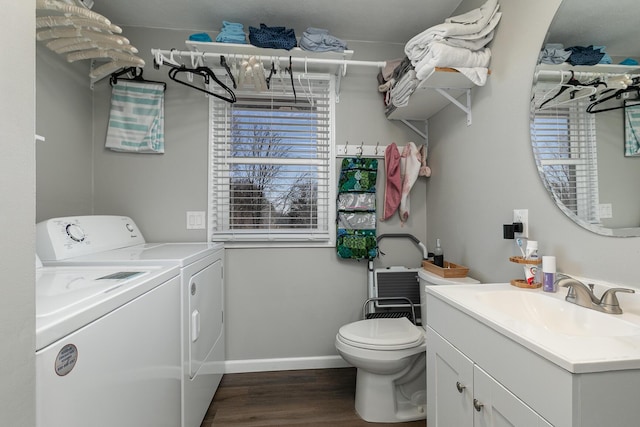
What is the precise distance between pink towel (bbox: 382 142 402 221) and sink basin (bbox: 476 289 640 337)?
1116 millimetres

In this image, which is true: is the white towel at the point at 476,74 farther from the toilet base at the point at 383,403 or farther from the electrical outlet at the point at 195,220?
the electrical outlet at the point at 195,220

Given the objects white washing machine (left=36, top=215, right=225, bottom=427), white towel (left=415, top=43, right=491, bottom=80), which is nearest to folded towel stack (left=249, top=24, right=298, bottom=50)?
white towel (left=415, top=43, right=491, bottom=80)

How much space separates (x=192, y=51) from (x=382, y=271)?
2.02 m

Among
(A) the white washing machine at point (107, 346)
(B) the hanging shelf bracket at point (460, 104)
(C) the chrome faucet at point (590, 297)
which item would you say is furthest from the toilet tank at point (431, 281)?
(A) the white washing machine at point (107, 346)

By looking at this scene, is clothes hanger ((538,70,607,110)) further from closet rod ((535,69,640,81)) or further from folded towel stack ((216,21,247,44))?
folded towel stack ((216,21,247,44))

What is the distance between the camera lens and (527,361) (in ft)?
2.29

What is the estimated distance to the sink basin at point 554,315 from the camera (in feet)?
2.71

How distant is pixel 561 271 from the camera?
1147mm

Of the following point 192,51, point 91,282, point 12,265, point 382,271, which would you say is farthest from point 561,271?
point 192,51

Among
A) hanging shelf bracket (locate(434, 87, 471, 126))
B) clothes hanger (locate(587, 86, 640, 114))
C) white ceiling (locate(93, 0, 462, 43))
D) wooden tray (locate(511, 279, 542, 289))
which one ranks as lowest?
wooden tray (locate(511, 279, 542, 289))

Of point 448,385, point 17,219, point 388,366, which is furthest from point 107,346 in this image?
point 388,366

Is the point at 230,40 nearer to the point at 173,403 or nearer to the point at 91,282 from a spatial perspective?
the point at 91,282

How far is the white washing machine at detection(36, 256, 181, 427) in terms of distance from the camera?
586mm

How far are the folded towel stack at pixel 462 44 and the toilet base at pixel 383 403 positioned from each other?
Result: 174cm
